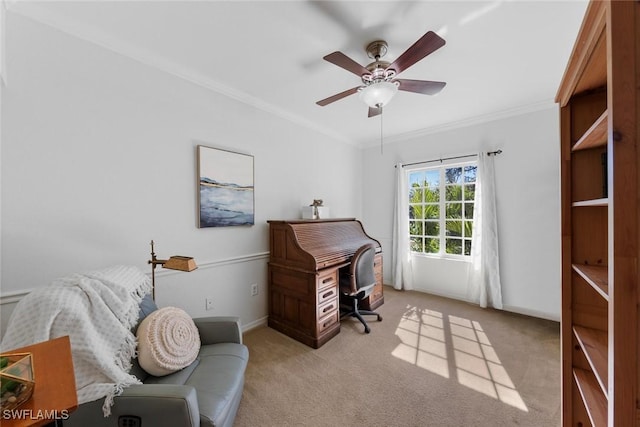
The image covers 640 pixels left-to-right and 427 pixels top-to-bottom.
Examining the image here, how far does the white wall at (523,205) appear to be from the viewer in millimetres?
2707

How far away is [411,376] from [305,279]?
1165 mm

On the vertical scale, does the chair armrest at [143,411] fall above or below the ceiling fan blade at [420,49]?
below

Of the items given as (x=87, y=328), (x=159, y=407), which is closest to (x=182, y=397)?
(x=159, y=407)

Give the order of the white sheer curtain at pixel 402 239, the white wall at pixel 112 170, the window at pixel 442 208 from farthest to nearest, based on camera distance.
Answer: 1. the white sheer curtain at pixel 402 239
2. the window at pixel 442 208
3. the white wall at pixel 112 170

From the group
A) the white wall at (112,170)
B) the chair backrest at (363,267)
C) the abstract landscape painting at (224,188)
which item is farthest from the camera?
the chair backrest at (363,267)

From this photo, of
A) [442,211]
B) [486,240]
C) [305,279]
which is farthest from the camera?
[442,211]

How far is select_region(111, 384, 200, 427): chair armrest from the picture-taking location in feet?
3.13

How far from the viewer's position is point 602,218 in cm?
111

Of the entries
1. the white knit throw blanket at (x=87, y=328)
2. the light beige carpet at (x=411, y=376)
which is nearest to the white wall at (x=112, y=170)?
the white knit throw blanket at (x=87, y=328)

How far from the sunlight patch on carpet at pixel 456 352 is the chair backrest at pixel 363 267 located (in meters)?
0.63

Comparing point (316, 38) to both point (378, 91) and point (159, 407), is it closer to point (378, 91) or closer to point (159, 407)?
point (378, 91)

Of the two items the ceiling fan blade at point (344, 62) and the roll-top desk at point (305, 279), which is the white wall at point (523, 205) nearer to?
the roll-top desk at point (305, 279)

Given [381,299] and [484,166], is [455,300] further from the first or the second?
[484,166]

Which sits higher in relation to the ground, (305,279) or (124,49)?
(124,49)
